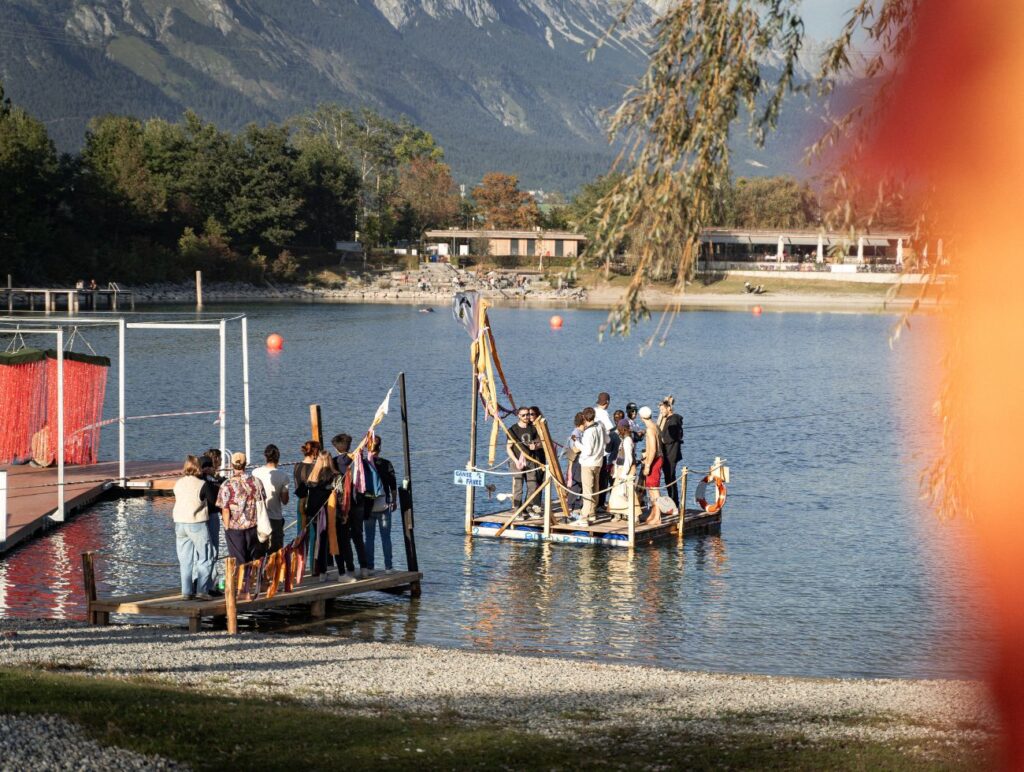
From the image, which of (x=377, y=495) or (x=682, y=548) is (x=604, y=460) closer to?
(x=682, y=548)

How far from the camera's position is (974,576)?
24.0 metres

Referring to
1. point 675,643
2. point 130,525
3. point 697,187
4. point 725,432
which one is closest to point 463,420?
point 725,432

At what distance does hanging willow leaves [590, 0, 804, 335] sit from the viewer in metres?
12.1

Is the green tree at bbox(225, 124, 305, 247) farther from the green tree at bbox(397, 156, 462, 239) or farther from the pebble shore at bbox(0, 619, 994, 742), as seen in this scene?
the pebble shore at bbox(0, 619, 994, 742)

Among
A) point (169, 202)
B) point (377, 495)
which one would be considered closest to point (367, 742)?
point (377, 495)

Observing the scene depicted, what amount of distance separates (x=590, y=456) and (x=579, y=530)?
1.36m

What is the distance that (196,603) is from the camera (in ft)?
57.1

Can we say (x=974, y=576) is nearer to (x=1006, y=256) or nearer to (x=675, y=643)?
(x=675, y=643)

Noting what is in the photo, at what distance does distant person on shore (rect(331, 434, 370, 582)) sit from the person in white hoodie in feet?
17.9

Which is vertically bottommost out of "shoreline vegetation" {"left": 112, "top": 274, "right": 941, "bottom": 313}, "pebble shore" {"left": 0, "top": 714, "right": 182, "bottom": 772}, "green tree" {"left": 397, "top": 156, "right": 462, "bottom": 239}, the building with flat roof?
"pebble shore" {"left": 0, "top": 714, "right": 182, "bottom": 772}

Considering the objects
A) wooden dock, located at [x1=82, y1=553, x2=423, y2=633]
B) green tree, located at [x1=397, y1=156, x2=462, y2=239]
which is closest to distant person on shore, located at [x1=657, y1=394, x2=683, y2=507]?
wooden dock, located at [x1=82, y1=553, x2=423, y2=633]

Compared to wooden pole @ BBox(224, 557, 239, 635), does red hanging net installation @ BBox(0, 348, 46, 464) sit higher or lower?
higher

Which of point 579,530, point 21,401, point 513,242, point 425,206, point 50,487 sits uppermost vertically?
point 425,206
